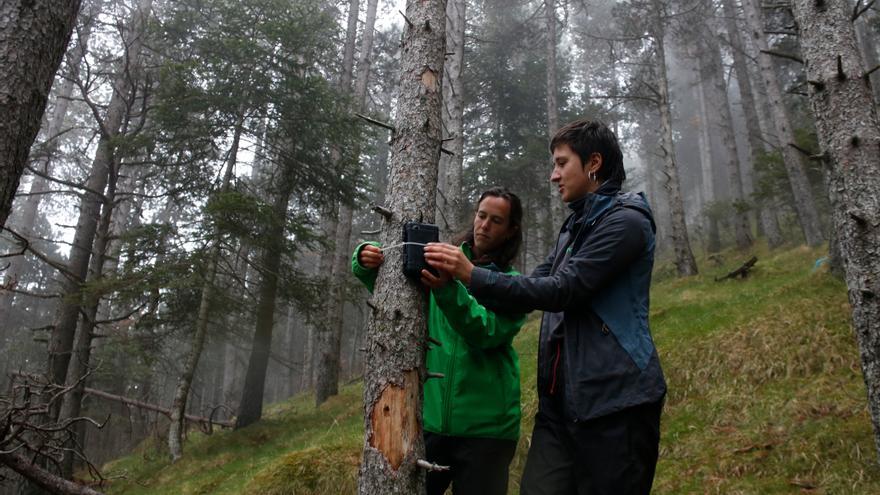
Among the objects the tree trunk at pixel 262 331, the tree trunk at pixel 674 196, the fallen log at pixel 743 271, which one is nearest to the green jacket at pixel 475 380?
the tree trunk at pixel 262 331

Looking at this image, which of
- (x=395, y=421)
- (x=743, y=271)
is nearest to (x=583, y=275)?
(x=395, y=421)

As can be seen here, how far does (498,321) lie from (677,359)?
18.5ft

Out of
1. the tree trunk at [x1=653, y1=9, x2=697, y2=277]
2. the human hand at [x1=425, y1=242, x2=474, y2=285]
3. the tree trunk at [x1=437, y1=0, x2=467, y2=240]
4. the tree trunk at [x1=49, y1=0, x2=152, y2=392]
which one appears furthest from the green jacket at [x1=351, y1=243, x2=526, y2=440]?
the tree trunk at [x1=653, y1=9, x2=697, y2=277]

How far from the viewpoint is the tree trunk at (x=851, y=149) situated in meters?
4.01

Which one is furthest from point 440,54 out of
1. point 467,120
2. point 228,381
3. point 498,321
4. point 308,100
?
point 228,381

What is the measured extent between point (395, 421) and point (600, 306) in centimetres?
121

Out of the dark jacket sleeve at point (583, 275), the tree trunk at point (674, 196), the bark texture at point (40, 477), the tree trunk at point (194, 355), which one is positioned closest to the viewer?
the dark jacket sleeve at point (583, 275)

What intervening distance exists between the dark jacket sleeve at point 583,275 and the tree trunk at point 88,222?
9.99 meters

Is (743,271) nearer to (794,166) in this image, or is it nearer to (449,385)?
(794,166)

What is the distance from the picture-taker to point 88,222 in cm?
1162

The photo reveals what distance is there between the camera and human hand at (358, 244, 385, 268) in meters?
3.04

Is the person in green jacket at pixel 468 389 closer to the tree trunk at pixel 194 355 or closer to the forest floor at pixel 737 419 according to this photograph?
the forest floor at pixel 737 419

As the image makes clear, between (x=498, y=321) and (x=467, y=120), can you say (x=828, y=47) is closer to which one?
(x=498, y=321)

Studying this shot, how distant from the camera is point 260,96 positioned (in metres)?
12.2
